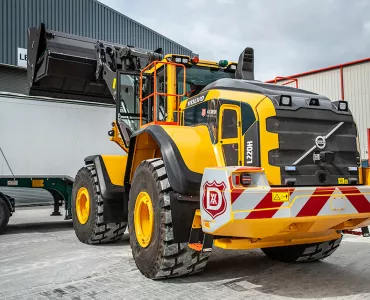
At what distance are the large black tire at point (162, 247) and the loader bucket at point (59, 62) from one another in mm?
4643

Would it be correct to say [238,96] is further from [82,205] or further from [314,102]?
[82,205]

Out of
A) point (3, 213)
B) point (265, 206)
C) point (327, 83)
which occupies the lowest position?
point (3, 213)

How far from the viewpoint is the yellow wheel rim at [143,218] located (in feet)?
16.4

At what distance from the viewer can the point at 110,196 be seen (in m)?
7.03

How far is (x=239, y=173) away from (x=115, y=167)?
379cm

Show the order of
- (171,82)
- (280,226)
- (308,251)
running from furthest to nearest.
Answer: (171,82) → (308,251) → (280,226)

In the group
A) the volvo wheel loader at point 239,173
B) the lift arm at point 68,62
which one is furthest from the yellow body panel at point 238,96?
the lift arm at point 68,62

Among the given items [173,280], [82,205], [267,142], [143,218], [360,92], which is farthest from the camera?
[360,92]

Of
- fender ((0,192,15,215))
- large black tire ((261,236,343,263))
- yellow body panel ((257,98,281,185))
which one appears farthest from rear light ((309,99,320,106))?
fender ((0,192,15,215))

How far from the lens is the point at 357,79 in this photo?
1401 centimetres

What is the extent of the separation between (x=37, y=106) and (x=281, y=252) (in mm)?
6697

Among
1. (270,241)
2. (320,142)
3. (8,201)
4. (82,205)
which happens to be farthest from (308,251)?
(8,201)

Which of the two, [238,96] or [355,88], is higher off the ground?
[355,88]

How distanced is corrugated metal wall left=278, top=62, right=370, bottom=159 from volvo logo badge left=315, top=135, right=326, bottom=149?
9828 millimetres
